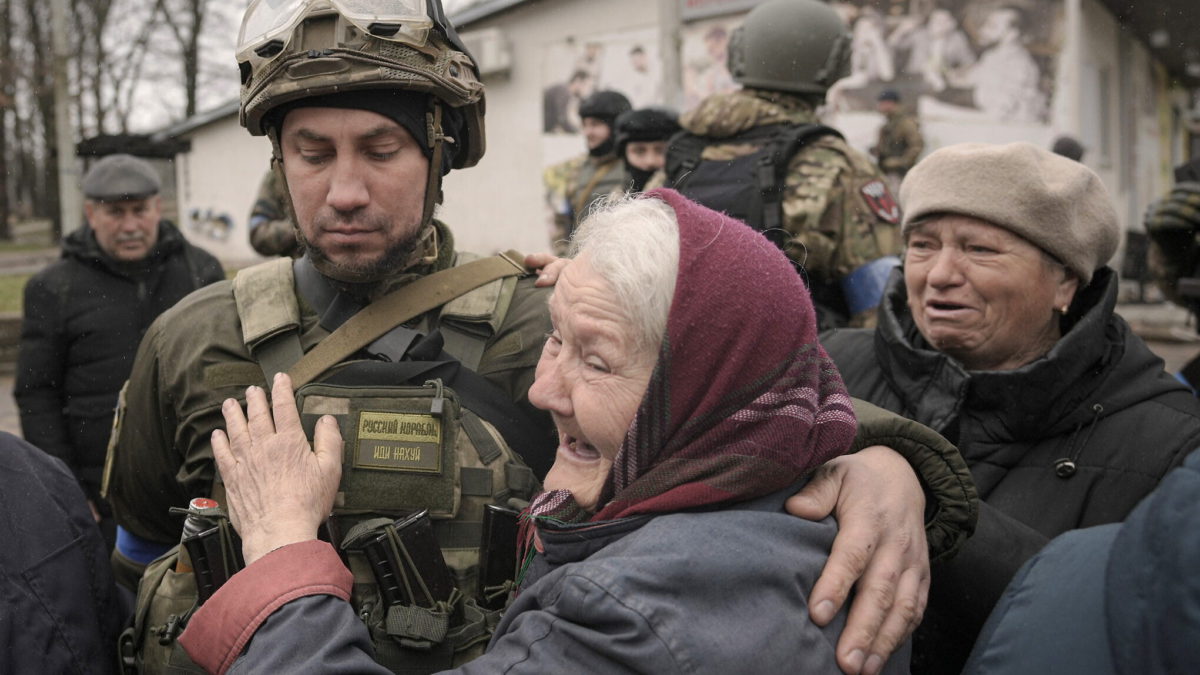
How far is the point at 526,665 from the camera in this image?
4.75 ft

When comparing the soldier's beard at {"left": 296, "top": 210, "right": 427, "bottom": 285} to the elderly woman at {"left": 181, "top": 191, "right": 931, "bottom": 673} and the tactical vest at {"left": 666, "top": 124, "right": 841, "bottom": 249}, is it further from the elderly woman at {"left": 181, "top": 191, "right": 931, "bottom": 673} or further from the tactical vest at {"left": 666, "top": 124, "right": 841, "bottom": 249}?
the tactical vest at {"left": 666, "top": 124, "right": 841, "bottom": 249}

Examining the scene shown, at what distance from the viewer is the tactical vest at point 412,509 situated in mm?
1953

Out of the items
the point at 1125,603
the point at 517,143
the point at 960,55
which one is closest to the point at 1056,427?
the point at 1125,603

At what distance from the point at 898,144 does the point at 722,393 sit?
11763mm

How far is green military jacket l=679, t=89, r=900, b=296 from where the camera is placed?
3.99 metres

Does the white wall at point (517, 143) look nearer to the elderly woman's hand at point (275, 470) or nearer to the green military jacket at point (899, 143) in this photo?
the green military jacket at point (899, 143)

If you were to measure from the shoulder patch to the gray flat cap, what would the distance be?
3.57 metres

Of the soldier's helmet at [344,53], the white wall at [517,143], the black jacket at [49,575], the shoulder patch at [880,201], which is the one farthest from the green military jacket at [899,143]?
the black jacket at [49,575]

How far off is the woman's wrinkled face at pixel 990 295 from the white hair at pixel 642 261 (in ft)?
3.75

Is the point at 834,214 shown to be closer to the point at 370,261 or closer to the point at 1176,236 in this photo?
the point at 1176,236

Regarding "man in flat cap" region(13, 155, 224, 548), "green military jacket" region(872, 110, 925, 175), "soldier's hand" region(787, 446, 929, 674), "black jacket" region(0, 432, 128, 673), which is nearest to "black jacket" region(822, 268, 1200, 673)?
"soldier's hand" region(787, 446, 929, 674)

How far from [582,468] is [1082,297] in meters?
1.56

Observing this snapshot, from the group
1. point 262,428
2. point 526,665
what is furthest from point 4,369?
point 526,665

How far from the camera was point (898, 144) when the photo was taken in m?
12.5
